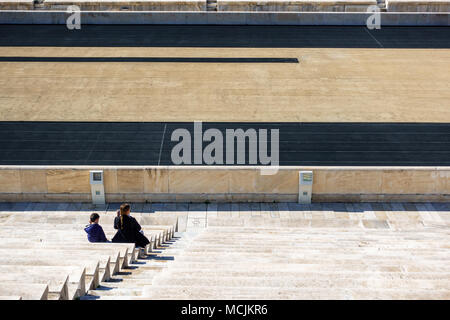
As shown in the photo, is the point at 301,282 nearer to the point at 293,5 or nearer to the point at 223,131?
the point at 223,131

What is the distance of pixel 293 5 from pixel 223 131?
1124 cm

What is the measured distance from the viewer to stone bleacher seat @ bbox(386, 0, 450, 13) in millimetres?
23375

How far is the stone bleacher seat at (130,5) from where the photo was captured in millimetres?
22986

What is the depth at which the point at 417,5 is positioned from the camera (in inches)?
923

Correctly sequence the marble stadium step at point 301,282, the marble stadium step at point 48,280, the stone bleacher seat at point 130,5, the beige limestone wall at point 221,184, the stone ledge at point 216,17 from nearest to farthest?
the marble stadium step at point 48,280 < the marble stadium step at point 301,282 < the beige limestone wall at point 221,184 < the stone ledge at point 216,17 < the stone bleacher seat at point 130,5

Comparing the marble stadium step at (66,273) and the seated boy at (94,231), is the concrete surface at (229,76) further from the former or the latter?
the marble stadium step at (66,273)

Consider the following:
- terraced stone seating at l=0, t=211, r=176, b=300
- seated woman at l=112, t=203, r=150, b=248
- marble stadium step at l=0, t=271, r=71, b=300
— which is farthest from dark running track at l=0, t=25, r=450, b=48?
marble stadium step at l=0, t=271, r=71, b=300

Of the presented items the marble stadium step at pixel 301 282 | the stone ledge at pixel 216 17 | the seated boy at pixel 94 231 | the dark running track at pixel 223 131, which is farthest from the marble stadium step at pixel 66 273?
the stone ledge at pixel 216 17

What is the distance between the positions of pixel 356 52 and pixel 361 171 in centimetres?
991

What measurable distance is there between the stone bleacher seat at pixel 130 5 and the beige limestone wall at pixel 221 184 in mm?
13270

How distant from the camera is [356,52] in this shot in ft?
66.4

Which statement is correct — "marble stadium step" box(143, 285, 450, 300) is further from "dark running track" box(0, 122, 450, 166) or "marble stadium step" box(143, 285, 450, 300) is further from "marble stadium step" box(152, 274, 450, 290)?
"dark running track" box(0, 122, 450, 166)
